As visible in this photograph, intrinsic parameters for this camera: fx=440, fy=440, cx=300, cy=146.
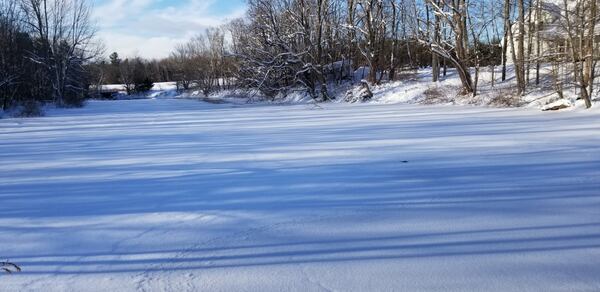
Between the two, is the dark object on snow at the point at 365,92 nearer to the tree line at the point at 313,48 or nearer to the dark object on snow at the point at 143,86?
the tree line at the point at 313,48

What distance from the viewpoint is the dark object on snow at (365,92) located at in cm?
3191

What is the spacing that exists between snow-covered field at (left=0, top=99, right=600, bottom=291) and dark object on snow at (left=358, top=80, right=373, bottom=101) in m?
23.1

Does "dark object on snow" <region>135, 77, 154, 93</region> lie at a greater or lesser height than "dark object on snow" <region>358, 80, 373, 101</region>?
greater

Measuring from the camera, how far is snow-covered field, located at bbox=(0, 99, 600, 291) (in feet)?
10.6

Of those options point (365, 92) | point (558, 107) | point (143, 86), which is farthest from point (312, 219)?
point (143, 86)

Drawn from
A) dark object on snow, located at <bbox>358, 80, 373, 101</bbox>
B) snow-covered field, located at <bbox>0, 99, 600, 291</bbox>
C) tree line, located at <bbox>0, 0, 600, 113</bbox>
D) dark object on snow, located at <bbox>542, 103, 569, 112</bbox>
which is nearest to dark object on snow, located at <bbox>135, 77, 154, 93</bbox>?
tree line, located at <bbox>0, 0, 600, 113</bbox>

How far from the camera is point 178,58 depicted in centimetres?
9806

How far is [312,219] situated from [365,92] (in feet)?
93.5

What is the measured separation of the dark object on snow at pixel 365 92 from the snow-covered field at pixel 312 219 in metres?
23.1

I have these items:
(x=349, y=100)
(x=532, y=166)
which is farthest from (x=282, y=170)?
(x=349, y=100)

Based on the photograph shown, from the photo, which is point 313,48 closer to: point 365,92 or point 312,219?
point 365,92

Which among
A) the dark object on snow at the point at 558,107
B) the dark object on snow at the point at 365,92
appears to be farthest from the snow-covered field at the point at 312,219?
the dark object on snow at the point at 365,92

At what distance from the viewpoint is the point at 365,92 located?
3225 cm

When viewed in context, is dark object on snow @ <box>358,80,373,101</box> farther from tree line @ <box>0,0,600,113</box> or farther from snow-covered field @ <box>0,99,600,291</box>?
snow-covered field @ <box>0,99,600,291</box>
